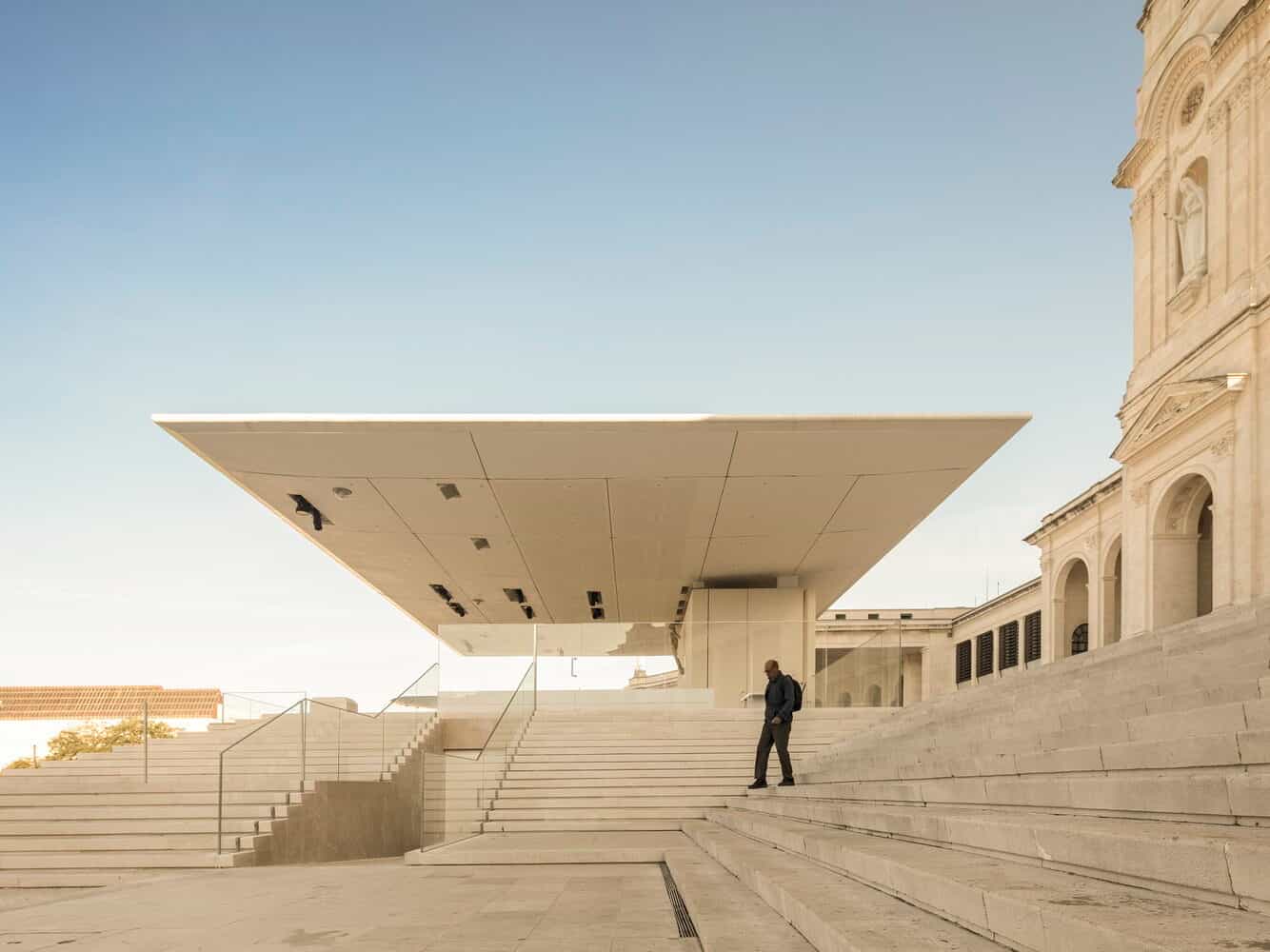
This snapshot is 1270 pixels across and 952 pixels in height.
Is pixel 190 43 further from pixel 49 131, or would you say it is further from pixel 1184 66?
pixel 1184 66

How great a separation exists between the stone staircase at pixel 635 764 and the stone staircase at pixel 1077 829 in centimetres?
473

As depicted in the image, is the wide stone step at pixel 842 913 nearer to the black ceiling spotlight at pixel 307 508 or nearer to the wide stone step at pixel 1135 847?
the wide stone step at pixel 1135 847

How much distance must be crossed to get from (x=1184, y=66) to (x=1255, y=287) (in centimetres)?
626

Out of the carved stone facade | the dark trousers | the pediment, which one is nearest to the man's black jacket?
the dark trousers

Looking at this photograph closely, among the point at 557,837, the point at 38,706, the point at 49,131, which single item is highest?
the point at 49,131

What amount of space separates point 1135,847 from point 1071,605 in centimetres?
3787

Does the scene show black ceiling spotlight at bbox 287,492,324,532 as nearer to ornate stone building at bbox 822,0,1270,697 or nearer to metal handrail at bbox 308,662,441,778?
metal handrail at bbox 308,662,441,778

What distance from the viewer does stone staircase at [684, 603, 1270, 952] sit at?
8.88 feet

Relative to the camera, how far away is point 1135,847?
3.13m

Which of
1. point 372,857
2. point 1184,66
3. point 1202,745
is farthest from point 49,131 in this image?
point 1184,66

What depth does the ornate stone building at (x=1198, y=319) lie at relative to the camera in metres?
19.4

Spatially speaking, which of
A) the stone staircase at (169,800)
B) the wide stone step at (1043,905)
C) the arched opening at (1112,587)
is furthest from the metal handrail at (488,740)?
the arched opening at (1112,587)

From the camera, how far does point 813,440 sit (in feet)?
46.3

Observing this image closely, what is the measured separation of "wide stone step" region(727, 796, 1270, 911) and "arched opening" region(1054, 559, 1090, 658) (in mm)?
35075
